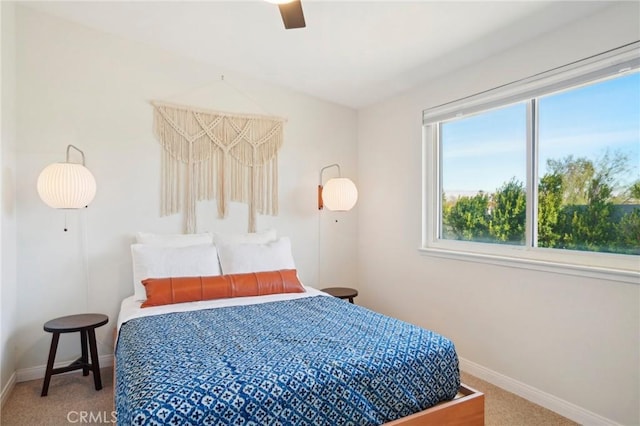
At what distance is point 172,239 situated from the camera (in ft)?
10.3

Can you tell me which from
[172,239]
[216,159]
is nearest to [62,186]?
[172,239]

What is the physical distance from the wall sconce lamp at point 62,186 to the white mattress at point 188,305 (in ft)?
2.73

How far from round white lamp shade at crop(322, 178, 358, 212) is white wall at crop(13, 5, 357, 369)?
0.84 m

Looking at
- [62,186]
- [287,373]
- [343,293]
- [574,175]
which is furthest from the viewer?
[343,293]

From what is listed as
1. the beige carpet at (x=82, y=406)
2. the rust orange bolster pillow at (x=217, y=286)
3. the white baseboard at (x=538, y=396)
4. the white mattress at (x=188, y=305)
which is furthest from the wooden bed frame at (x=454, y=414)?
the rust orange bolster pillow at (x=217, y=286)

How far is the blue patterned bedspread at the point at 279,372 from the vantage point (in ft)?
4.44

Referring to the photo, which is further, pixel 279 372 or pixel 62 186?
pixel 62 186

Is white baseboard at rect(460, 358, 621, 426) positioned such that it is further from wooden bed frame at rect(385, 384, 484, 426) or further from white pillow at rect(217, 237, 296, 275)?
white pillow at rect(217, 237, 296, 275)

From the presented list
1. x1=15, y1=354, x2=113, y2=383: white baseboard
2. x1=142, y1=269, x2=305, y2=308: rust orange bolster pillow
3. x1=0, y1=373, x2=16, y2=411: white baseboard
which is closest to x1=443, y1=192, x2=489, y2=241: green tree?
x1=142, y1=269, x2=305, y2=308: rust orange bolster pillow

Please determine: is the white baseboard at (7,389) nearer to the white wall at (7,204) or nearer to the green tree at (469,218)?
the white wall at (7,204)

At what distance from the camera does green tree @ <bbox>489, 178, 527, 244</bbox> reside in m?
2.68

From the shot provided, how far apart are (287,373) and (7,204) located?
7.83 feet

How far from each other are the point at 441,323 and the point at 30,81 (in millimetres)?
3738

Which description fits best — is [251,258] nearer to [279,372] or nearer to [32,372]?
[279,372]
